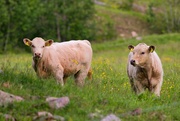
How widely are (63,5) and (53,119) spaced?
45089 millimetres

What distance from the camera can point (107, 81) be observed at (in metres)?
17.1

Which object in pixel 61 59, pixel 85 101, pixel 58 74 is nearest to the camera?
pixel 85 101

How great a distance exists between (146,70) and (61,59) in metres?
2.42

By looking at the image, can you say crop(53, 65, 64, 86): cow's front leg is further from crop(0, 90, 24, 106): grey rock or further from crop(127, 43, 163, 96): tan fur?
crop(0, 90, 24, 106): grey rock

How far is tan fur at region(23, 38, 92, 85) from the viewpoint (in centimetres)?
1473

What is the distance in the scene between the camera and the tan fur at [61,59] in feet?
48.3

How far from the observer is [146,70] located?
1491 cm

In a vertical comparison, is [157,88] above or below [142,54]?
below

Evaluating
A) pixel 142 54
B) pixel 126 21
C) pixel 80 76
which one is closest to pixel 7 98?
pixel 142 54

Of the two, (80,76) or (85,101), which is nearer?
(85,101)

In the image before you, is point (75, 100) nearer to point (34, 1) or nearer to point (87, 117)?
point (87, 117)

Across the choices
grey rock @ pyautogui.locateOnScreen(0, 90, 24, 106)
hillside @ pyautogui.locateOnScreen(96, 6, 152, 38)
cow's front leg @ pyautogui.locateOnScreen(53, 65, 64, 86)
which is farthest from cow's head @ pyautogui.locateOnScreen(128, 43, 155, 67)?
hillside @ pyautogui.locateOnScreen(96, 6, 152, 38)

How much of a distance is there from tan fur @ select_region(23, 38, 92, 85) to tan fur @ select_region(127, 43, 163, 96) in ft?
5.61

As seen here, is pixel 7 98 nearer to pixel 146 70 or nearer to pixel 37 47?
pixel 37 47
